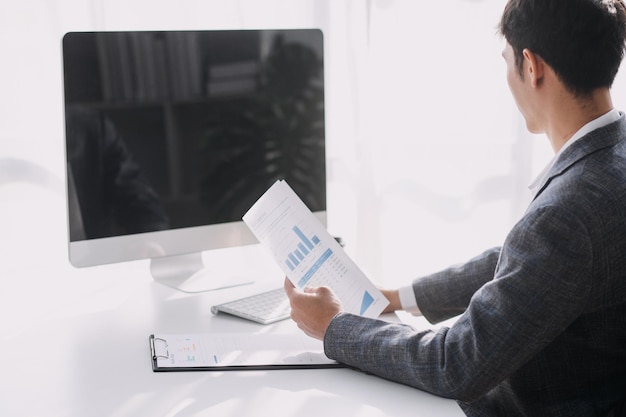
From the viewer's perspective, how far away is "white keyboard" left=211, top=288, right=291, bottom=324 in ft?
5.48

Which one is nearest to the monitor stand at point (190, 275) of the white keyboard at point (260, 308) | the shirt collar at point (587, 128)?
the white keyboard at point (260, 308)

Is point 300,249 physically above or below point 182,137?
below

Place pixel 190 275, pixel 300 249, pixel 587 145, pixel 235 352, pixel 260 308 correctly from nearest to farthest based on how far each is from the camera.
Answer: pixel 587 145, pixel 235 352, pixel 300 249, pixel 260 308, pixel 190 275

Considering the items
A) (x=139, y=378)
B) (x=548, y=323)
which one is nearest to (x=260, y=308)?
(x=139, y=378)

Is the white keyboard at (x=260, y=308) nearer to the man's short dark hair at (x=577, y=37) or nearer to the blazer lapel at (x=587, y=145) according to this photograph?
the blazer lapel at (x=587, y=145)

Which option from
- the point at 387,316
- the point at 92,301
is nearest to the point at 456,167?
the point at 387,316

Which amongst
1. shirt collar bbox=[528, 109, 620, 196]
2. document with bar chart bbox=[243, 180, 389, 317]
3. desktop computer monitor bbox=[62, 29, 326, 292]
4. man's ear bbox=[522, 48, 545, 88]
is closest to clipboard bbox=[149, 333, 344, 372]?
document with bar chart bbox=[243, 180, 389, 317]

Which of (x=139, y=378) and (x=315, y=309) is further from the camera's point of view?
(x=315, y=309)

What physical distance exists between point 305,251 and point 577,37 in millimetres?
627

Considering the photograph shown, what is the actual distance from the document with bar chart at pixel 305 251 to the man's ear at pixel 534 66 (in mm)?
487

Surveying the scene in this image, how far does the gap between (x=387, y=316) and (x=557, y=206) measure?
564mm

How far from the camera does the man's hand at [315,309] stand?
4.78ft

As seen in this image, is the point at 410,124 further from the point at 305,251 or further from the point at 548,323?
the point at 548,323

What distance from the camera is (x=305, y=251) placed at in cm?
160
